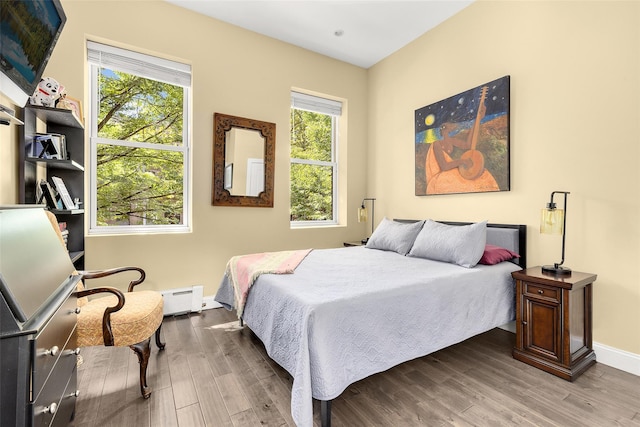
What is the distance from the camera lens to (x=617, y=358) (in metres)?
2.12

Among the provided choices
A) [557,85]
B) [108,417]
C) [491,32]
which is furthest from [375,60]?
[108,417]

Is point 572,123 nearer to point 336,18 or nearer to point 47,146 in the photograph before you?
point 336,18

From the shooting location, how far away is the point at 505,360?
2.21 metres

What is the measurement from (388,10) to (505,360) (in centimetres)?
348

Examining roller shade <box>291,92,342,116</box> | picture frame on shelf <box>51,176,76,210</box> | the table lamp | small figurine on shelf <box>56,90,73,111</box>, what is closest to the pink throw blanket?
picture frame on shelf <box>51,176,76,210</box>

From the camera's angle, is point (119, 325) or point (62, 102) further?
point (62, 102)

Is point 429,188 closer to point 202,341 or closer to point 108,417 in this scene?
point 202,341

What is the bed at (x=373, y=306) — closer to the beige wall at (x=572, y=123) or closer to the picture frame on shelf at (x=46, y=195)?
the beige wall at (x=572, y=123)

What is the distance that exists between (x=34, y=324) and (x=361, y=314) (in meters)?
1.30

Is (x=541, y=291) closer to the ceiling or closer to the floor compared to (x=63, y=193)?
closer to the floor

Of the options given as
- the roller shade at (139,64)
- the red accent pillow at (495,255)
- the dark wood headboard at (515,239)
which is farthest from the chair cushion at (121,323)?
the dark wood headboard at (515,239)

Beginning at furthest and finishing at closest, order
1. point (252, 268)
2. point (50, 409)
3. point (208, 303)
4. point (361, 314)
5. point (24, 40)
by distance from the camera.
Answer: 1. point (208, 303)
2. point (252, 268)
3. point (361, 314)
4. point (24, 40)
5. point (50, 409)

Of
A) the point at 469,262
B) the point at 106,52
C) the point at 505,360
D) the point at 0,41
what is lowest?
the point at 505,360

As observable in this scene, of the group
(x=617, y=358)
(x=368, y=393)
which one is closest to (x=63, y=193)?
(x=368, y=393)
